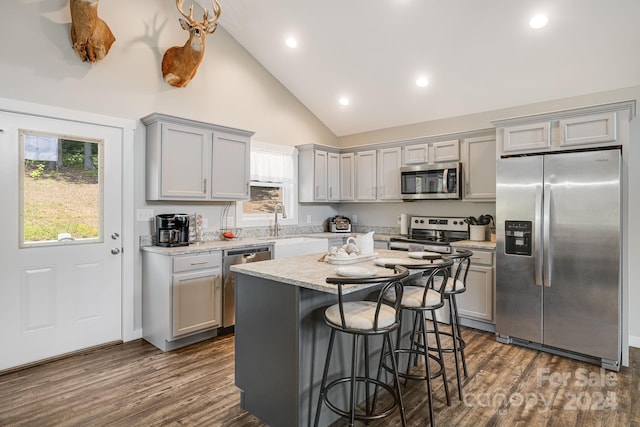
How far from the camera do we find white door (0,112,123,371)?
2.95 m

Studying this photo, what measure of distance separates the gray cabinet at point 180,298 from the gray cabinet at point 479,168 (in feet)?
9.79

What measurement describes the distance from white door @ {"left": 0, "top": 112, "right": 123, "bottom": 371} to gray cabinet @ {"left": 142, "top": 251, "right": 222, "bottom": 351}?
12.3 inches

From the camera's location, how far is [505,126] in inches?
144

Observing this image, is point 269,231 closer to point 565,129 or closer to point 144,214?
point 144,214

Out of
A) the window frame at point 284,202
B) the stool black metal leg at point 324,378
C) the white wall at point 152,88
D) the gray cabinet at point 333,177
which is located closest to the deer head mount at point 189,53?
the white wall at point 152,88

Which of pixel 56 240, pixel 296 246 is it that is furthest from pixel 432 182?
pixel 56 240

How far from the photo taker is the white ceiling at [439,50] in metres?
3.29

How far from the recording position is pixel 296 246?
4469mm

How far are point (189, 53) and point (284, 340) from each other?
10.3 feet

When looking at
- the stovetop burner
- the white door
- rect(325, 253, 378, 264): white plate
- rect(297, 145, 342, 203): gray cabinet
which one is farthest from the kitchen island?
rect(297, 145, 342, 203): gray cabinet

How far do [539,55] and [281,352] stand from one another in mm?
3712

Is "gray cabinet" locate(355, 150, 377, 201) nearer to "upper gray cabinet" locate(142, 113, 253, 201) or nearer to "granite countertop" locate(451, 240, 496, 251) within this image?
"granite countertop" locate(451, 240, 496, 251)

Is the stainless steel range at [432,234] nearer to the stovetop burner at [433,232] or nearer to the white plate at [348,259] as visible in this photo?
the stovetop burner at [433,232]

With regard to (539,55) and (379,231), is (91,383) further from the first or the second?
(539,55)
